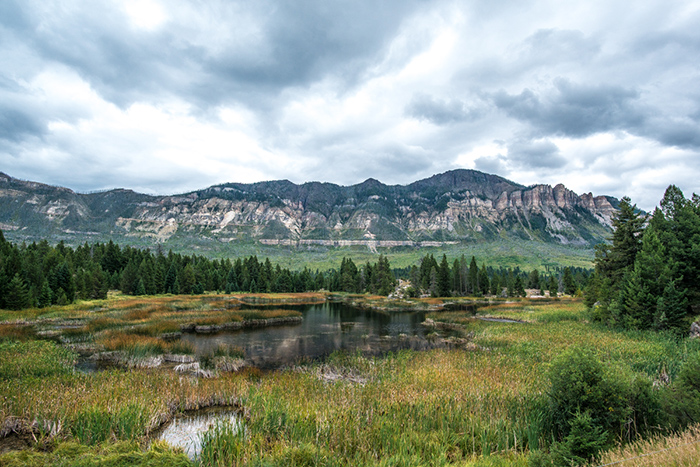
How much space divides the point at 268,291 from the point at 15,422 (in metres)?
106

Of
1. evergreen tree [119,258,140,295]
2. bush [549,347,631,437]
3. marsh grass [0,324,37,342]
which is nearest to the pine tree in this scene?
bush [549,347,631,437]

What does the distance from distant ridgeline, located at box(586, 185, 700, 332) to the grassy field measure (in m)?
9.03

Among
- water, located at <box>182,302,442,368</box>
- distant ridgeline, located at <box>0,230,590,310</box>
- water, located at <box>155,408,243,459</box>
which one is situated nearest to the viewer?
water, located at <box>155,408,243,459</box>

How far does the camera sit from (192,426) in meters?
12.9

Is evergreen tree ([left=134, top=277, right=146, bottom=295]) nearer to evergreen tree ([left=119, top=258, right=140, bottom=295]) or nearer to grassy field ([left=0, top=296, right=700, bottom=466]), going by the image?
evergreen tree ([left=119, top=258, right=140, bottom=295])

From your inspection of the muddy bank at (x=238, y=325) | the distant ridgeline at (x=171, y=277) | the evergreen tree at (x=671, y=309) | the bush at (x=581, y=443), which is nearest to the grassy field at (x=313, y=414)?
the bush at (x=581, y=443)

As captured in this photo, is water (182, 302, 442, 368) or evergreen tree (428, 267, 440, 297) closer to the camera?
water (182, 302, 442, 368)

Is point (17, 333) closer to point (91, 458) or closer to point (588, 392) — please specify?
point (91, 458)

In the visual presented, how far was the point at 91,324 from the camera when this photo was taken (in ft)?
122

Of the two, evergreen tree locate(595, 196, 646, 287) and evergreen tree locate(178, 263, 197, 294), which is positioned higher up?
evergreen tree locate(595, 196, 646, 287)

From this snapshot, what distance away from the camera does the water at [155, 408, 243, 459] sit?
11125mm

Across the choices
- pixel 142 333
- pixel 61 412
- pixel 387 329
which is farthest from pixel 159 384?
pixel 387 329

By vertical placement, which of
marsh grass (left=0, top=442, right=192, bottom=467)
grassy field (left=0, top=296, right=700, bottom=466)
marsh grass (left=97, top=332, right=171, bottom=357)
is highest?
marsh grass (left=0, top=442, right=192, bottom=467)

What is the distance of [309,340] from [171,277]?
2984 inches
